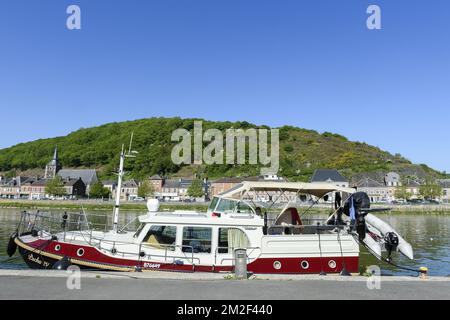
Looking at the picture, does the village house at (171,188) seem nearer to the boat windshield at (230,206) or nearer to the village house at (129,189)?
the village house at (129,189)

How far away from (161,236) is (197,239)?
1379 mm

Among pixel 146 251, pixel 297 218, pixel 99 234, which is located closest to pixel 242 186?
pixel 297 218

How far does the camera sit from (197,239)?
13.6 meters

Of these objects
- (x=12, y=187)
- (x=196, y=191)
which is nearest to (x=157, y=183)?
(x=196, y=191)

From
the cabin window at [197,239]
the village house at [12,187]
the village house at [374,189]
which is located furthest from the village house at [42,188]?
the cabin window at [197,239]

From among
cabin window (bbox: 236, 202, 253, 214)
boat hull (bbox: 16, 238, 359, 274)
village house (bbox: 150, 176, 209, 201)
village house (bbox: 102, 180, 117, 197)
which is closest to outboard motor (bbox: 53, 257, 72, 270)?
boat hull (bbox: 16, 238, 359, 274)

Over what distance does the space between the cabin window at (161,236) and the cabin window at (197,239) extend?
17.7 inches

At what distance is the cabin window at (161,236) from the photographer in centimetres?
1372

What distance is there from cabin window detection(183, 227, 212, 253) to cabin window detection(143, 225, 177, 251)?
1.48 feet

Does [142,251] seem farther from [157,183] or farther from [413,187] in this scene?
[157,183]

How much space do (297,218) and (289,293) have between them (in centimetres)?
783

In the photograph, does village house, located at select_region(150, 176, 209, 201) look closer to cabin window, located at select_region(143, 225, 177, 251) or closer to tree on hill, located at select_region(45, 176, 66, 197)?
tree on hill, located at select_region(45, 176, 66, 197)

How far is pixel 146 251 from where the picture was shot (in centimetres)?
1355

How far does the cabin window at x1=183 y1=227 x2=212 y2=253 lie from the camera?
1355 cm
